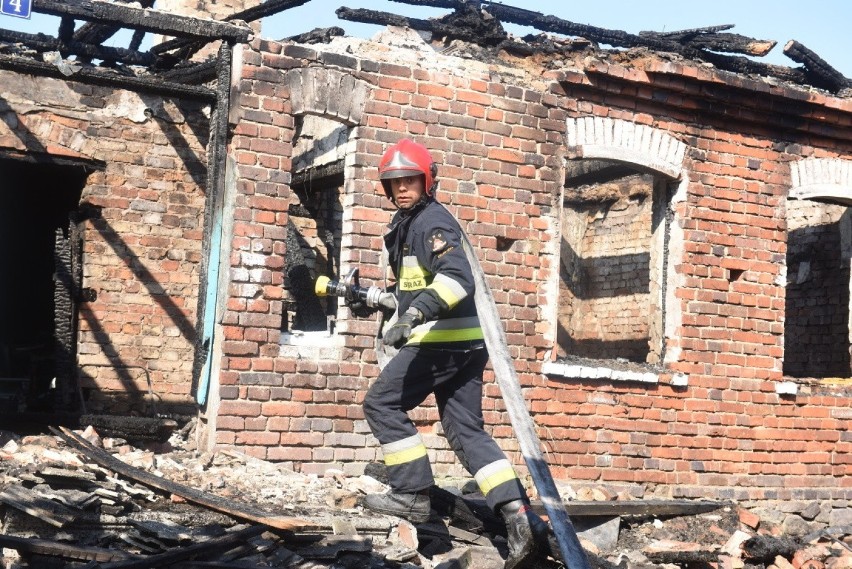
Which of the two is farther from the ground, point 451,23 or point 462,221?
point 451,23

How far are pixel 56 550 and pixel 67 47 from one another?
19.6 ft

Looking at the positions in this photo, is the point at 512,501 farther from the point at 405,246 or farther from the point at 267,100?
the point at 267,100

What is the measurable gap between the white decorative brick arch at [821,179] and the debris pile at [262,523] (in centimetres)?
340

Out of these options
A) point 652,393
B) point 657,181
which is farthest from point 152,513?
point 657,181

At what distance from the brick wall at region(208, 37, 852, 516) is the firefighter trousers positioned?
225cm

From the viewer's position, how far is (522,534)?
4805mm

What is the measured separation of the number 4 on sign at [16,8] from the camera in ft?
23.5

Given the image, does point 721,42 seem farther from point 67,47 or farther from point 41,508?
point 41,508

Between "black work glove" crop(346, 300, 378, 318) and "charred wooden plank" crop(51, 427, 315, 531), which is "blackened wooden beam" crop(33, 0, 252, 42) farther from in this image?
"charred wooden plank" crop(51, 427, 315, 531)

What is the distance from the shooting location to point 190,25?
7.42 metres

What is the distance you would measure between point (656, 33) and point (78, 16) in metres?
5.44

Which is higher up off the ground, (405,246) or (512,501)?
(405,246)

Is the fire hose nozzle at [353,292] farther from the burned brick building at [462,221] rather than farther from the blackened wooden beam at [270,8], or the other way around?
the blackened wooden beam at [270,8]

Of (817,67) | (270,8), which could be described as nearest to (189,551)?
(270,8)
